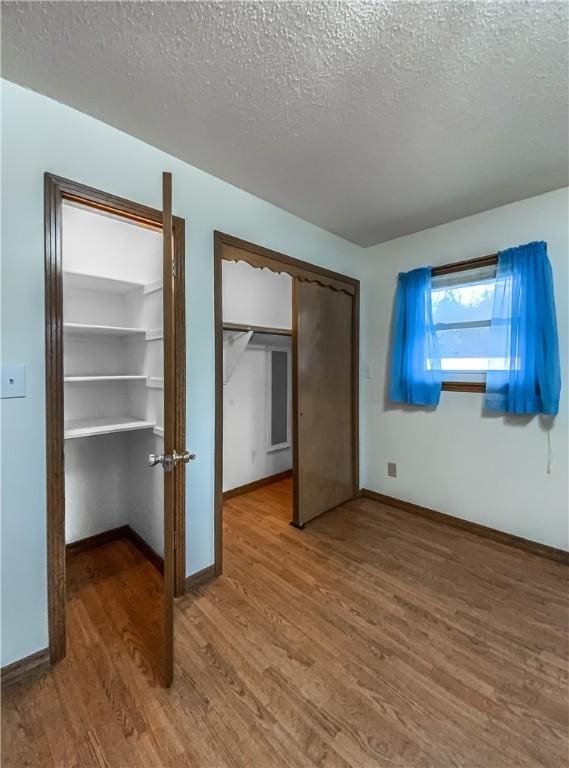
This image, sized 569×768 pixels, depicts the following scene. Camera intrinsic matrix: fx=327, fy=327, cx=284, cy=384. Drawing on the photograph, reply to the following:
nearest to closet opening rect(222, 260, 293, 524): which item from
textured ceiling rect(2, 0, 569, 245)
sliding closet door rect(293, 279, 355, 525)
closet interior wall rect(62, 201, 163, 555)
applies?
sliding closet door rect(293, 279, 355, 525)

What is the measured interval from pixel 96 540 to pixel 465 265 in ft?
11.2

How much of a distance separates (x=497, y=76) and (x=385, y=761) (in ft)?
8.23

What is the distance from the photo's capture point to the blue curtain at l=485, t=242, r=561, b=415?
A: 6.98 ft

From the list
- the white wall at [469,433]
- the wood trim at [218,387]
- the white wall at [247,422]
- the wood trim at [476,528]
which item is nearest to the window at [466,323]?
the white wall at [469,433]

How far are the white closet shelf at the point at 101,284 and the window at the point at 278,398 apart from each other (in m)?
1.58

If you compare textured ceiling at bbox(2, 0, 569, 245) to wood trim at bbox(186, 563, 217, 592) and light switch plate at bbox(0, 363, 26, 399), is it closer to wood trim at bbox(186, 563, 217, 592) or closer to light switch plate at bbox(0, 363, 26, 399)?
light switch plate at bbox(0, 363, 26, 399)

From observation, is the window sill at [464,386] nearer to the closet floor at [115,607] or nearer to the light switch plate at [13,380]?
the closet floor at [115,607]

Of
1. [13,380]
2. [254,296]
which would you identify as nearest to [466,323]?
[254,296]

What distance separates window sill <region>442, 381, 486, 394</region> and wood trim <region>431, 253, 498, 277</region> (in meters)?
0.88

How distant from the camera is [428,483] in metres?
2.80

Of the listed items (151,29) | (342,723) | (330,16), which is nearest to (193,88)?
(151,29)

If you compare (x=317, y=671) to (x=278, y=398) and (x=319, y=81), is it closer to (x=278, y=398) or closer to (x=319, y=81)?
(x=319, y=81)

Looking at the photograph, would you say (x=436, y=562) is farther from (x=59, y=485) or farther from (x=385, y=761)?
(x=59, y=485)

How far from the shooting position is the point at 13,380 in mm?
1322
